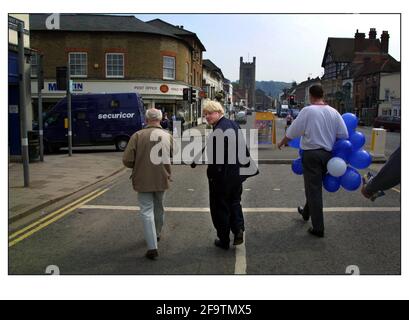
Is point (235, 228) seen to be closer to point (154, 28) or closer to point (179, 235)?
point (179, 235)

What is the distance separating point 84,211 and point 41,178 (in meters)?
3.49

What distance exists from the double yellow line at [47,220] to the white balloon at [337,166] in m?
4.18

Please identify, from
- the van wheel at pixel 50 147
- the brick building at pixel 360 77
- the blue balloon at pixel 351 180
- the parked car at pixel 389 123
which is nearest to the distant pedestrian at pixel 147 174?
the blue balloon at pixel 351 180

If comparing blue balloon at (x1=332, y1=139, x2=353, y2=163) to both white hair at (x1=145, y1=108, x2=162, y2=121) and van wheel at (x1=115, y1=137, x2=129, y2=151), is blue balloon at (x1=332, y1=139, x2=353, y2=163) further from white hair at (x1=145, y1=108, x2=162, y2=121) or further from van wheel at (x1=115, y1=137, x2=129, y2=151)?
van wheel at (x1=115, y1=137, x2=129, y2=151)

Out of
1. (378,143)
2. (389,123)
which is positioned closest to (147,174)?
→ (378,143)

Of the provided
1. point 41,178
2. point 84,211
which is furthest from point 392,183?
point 41,178

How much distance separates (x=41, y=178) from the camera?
382 inches

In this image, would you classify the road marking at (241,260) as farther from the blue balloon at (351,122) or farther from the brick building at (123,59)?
the brick building at (123,59)

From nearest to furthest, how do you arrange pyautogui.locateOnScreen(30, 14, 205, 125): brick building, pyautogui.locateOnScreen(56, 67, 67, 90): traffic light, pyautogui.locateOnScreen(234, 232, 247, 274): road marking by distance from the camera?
pyautogui.locateOnScreen(234, 232, 247, 274): road marking, pyautogui.locateOnScreen(56, 67, 67, 90): traffic light, pyautogui.locateOnScreen(30, 14, 205, 125): brick building

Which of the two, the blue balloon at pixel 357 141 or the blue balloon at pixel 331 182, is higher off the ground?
the blue balloon at pixel 357 141

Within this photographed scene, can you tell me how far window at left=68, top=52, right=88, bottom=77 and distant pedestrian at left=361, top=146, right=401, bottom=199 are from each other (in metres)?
27.0

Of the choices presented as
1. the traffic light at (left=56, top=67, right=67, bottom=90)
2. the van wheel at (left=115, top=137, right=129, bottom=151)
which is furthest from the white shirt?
the van wheel at (left=115, top=137, right=129, bottom=151)

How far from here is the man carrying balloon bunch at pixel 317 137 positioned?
Result: 5.05m

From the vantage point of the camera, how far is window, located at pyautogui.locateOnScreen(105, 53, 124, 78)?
2886 cm
